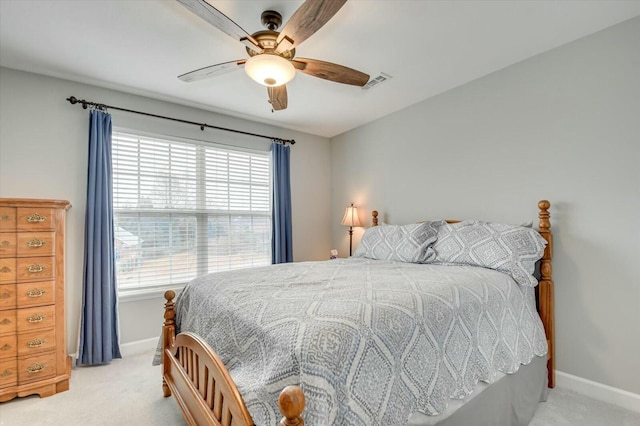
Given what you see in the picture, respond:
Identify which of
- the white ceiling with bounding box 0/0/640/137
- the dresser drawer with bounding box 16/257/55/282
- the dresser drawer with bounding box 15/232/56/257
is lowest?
the dresser drawer with bounding box 16/257/55/282

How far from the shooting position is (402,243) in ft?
8.95

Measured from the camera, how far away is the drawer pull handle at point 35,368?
6.91 ft

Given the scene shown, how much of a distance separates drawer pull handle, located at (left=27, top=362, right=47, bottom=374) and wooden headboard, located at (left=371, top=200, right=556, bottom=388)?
141 inches

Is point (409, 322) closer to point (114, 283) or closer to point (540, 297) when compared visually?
point (540, 297)

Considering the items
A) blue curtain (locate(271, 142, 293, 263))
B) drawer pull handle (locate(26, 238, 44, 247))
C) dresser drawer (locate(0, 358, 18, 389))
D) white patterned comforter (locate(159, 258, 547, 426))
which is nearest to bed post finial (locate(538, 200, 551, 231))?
white patterned comforter (locate(159, 258, 547, 426))

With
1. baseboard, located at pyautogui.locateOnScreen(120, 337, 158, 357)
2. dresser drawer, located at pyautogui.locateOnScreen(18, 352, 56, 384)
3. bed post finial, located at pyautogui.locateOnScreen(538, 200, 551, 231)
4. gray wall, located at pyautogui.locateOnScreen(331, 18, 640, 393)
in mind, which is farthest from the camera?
baseboard, located at pyautogui.locateOnScreen(120, 337, 158, 357)

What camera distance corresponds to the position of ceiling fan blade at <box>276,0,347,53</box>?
143 cm

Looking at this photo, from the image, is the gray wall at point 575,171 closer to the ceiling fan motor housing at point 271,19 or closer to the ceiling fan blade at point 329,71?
the ceiling fan blade at point 329,71

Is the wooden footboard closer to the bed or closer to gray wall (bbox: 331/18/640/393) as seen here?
the bed

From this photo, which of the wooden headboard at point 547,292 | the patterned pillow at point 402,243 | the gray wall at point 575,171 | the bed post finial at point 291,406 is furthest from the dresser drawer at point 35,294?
the wooden headboard at point 547,292

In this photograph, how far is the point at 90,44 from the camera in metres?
2.18

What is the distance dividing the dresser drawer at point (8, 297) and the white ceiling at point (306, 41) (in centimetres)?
171

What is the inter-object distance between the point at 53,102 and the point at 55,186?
0.73m

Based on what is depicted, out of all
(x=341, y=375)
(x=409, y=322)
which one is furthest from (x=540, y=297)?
(x=341, y=375)
